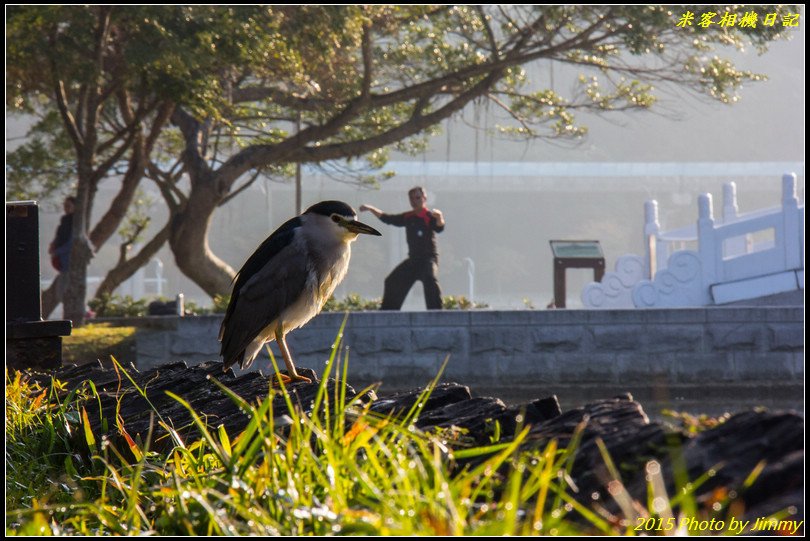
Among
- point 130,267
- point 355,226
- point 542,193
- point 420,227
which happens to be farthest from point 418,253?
point 542,193

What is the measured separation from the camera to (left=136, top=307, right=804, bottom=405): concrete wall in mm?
12344

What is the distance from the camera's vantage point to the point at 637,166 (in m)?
64.3

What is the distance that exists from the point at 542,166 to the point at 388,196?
9.56 metres

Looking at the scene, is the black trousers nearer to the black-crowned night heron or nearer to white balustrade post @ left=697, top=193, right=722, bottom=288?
white balustrade post @ left=697, top=193, right=722, bottom=288

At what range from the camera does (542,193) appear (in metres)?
71.0

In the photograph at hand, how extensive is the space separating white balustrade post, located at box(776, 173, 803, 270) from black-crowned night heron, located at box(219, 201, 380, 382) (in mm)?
10862

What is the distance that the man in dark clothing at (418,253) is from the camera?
1374cm

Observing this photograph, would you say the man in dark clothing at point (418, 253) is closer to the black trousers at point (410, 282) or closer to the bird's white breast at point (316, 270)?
the black trousers at point (410, 282)

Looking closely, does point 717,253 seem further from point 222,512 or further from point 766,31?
point 222,512

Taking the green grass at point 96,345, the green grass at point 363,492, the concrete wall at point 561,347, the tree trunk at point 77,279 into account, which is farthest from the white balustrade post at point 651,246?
the green grass at point 363,492

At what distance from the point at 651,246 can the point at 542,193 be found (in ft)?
169

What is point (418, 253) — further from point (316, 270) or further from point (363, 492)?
point (363, 492)

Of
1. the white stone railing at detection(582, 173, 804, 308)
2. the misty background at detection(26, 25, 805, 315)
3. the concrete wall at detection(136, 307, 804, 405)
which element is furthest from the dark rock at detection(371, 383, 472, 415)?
the misty background at detection(26, 25, 805, 315)

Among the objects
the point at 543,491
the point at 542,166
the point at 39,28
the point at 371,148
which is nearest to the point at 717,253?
the point at 371,148
